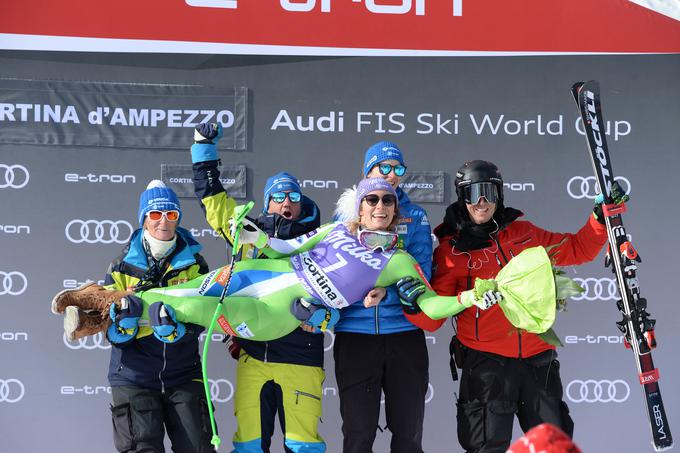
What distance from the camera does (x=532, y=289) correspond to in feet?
9.74

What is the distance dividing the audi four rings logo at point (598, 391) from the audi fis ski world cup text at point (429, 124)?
1612mm

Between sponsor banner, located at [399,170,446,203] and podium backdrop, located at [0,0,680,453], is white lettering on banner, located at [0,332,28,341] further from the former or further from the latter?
sponsor banner, located at [399,170,446,203]

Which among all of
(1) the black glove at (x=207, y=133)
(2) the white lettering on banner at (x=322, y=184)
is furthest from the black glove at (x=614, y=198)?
(1) the black glove at (x=207, y=133)

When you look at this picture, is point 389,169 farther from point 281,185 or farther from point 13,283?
point 13,283

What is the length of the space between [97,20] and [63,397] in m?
2.35

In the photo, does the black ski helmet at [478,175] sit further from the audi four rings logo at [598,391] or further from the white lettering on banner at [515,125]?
the audi four rings logo at [598,391]

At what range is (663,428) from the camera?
3486 millimetres

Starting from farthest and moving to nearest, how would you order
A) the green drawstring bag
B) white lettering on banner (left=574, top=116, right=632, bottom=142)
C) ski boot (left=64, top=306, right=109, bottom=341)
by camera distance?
1. white lettering on banner (left=574, top=116, right=632, bottom=142)
2. ski boot (left=64, top=306, right=109, bottom=341)
3. the green drawstring bag

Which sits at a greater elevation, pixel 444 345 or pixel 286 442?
pixel 444 345

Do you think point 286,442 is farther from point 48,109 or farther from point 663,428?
point 48,109

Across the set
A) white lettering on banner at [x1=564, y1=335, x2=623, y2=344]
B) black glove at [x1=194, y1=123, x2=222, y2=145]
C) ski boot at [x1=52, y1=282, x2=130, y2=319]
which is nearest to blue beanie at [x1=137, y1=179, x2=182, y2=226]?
black glove at [x1=194, y1=123, x2=222, y2=145]

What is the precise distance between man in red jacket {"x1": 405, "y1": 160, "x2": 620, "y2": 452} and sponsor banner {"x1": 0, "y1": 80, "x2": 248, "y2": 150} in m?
1.72

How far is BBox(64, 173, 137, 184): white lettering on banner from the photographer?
452 cm

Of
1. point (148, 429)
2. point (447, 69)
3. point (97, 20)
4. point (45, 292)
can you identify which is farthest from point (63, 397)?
point (447, 69)
